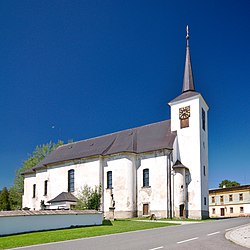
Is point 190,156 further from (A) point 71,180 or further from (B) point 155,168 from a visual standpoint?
(A) point 71,180

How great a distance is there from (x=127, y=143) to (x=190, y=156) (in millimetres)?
8334

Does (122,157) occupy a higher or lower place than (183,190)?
higher

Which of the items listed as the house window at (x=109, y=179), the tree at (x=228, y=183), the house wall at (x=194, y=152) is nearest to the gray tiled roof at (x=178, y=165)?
the house wall at (x=194, y=152)

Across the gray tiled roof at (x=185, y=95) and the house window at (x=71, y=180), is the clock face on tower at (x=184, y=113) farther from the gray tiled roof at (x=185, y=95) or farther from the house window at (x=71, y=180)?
the house window at (x=71, y=180)

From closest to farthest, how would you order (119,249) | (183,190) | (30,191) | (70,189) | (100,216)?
(119,249), (100,216), (183,190), (70,189), (30,191)

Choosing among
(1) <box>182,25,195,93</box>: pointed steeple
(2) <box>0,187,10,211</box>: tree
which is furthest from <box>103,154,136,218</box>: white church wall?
(2) <box>0,187,10,211</box>: tree

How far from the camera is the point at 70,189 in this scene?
144ft

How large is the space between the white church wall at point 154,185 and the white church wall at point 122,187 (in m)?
0.87

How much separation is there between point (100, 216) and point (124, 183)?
513 inches

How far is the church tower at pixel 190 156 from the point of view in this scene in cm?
3456

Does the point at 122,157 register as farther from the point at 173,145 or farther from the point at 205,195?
the point at 205,195

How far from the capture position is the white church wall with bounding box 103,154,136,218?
37.2 meters

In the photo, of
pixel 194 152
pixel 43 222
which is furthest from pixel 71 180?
pixel 43 222

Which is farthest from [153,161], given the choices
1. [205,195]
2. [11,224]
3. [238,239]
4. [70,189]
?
[238,239]
